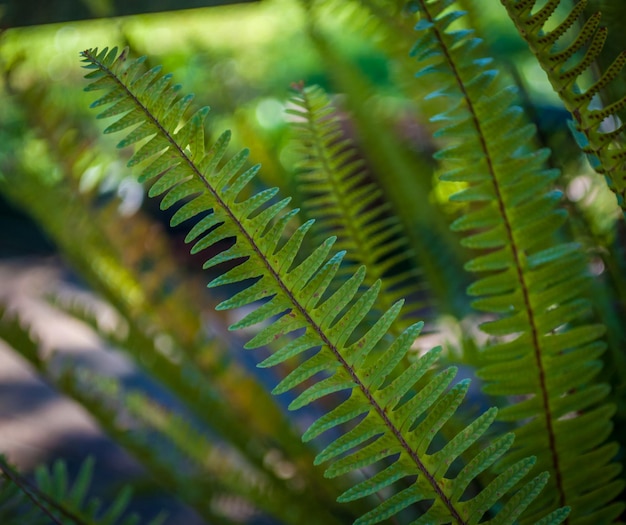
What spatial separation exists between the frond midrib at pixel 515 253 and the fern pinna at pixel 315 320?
0.11 m

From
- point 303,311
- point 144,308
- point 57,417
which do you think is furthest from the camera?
point 57,417

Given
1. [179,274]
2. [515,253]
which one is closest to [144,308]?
[179,274]


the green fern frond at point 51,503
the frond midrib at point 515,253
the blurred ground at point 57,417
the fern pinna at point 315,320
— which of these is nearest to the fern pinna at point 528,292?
the frond midrib at point 515,253

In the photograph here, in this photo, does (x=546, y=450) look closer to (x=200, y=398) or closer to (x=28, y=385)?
(x=200, y=398)

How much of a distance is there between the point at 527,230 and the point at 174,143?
0.23 m

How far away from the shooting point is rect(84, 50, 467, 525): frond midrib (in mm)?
326

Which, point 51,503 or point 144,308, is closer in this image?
point 51,503

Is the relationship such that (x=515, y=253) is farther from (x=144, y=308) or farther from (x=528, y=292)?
(x=144, y=308)

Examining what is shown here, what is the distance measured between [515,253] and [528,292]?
0.03 meters

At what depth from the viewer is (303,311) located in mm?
337

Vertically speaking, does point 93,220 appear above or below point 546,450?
above

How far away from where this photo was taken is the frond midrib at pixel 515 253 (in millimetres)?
395

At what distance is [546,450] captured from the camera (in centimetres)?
45

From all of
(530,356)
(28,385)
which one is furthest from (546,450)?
(28,385)
